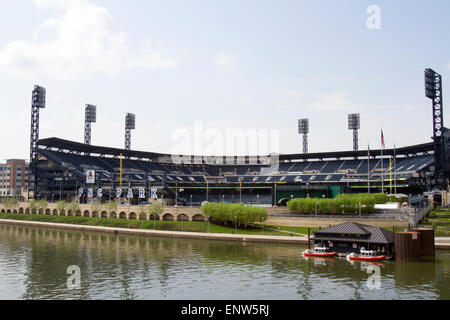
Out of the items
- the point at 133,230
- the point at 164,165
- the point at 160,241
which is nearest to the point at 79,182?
the point at 164,165

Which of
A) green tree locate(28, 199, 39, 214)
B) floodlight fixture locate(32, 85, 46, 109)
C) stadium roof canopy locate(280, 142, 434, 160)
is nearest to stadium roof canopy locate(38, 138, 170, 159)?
floodlight fixture locate(32, 85, 46, 109)

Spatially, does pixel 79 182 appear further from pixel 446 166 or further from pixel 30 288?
pixel 446 166

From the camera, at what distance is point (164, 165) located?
630 ft

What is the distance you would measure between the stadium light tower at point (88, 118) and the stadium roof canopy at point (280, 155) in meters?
8.90

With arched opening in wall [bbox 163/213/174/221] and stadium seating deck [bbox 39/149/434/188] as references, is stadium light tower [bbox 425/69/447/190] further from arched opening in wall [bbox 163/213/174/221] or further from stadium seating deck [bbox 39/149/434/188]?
arched opening in wall [bbox 163/213/174/221]

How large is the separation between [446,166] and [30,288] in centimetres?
12205

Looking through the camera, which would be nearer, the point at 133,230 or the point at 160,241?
the point at 160,241

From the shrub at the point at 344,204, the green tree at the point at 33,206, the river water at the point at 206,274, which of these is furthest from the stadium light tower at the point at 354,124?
the green tree at the point at 33,206

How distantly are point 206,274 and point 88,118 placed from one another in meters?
142

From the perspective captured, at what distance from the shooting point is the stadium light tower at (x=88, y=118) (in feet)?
581

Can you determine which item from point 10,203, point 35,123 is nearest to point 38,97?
point 35,123

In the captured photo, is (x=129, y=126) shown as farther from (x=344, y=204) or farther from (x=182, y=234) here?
(x=344, y=204)

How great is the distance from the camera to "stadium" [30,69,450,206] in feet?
441
